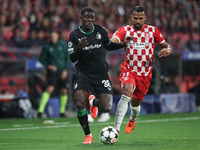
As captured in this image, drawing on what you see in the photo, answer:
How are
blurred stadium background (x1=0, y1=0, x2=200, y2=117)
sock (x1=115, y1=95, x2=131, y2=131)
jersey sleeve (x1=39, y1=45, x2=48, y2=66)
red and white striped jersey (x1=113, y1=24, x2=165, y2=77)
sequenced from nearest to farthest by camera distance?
sock (x1=115, y1=95, x2=131, y2=131) → red and white striped jersey (x1=113, y1=24, x2=165, y2=77) → jersey sleeve (x1=39, y1=45, x2=48, y2=66) → blurred stadium background (x1=0, y1=0, x2=200, y2=117)

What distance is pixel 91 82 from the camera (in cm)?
778

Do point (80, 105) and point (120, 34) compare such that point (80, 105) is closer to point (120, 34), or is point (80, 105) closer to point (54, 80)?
point (120, 34)

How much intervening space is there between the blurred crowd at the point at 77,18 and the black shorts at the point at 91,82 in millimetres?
7357

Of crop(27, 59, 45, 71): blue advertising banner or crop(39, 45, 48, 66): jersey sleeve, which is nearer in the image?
crop(39, 45, 48, 66): jersey sleeve

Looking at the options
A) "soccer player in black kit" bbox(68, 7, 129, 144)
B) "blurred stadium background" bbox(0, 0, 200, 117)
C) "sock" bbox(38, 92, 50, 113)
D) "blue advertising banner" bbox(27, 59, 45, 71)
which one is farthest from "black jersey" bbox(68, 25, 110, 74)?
"blue advertising banner" bbox(27, 59, 45, 71)

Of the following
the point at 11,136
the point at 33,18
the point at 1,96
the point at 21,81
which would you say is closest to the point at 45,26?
the point at 33,18

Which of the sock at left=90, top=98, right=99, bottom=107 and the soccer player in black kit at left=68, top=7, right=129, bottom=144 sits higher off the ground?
the soccer player in black kit at left=68, top=7, right=129, bottom=144

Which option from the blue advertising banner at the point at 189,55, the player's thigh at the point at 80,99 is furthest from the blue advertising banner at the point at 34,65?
the player's thigh at the point at 80,99

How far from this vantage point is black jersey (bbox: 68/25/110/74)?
7.66 meters

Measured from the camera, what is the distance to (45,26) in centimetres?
1673

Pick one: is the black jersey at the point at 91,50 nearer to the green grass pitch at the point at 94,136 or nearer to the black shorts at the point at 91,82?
the black shorts at the point at 91,82

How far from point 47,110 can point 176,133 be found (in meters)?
5.74

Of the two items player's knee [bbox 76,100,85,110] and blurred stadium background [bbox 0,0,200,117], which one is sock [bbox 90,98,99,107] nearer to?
player's knee [bbox 76,100,85,110]

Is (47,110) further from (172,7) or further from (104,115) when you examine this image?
(172,7)
